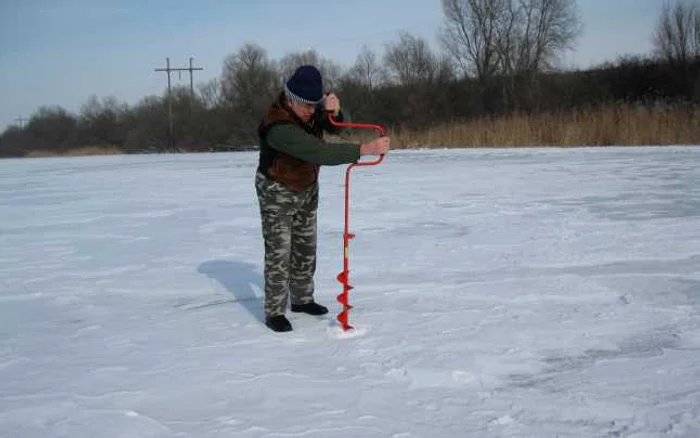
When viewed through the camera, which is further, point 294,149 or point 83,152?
point 83,152

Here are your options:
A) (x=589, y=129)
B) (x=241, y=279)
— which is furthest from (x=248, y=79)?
(x=241, y=279)

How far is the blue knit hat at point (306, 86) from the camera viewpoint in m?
3.15

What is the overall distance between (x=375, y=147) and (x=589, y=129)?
15.7 m

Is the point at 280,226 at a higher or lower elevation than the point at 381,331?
higher

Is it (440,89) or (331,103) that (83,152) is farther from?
(331,103)

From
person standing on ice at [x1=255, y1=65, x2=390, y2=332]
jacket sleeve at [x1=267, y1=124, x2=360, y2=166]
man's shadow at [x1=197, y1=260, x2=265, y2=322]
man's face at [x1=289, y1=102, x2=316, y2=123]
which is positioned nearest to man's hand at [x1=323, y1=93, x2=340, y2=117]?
person standing on ice at [x1=255, y1=65, x2=390, y2=332]

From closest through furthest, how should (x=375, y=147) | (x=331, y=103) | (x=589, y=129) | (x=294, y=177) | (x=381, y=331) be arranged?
1. (x=375, y=147)
2. (x=381, y=331)
3. (x=294, y=177)
4. (x=331, y=103)
5. (x=589, y=129)

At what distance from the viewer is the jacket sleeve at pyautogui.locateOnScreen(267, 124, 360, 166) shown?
120 inches

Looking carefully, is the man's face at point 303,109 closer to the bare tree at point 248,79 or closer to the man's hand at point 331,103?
the man's hand at point 331,103

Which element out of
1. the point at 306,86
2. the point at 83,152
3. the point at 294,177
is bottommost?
the point at 294,177

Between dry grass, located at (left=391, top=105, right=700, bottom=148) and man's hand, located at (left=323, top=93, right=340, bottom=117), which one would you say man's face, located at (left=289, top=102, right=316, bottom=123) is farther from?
dry grass, located at (left=391, top=105, right=700, bottom=148)

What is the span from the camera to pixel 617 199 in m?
7.44

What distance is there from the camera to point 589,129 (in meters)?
17.2

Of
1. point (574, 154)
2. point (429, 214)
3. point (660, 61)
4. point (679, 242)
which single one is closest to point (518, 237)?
point (679, 242)
